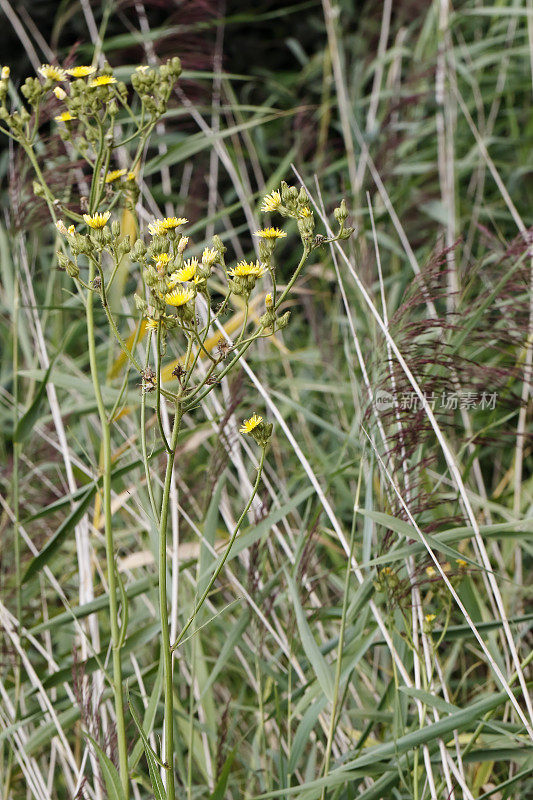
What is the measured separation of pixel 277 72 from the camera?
8.98 ft

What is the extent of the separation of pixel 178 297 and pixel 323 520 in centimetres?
83

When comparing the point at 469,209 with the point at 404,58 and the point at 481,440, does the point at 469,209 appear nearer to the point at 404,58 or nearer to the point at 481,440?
the point at 404,58

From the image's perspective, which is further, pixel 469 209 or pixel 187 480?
pixel 469 209

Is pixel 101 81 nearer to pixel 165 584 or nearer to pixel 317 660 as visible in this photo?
pixel 165 584

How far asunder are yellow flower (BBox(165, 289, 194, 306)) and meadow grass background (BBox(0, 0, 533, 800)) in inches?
8.1

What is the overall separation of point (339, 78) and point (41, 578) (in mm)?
1148

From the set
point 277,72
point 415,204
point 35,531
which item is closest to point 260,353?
point 35,531

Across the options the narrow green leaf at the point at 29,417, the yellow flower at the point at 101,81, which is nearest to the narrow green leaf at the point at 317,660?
the narrow green leaf at the point at 29,417

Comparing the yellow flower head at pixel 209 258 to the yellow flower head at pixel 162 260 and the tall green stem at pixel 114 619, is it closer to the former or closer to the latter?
the yellow flower head at pixel 162 260

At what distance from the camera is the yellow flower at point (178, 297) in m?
0.64

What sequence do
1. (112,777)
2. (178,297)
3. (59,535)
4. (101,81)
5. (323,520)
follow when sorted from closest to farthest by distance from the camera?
(178,297) < (112,777) < (101,81) < (59,535) < (323,520)

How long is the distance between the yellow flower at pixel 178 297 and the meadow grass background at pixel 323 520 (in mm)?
205

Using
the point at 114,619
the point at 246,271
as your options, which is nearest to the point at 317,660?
the point at 114,619

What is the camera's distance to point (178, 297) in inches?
25.6
